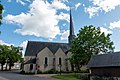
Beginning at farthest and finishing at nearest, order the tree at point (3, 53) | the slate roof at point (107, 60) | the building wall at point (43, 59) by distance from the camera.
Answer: the tree at point (3, 53)
the building wall at point (43, 59)
the slate roof at point (107, 60)

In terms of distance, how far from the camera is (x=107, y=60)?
1372 inches

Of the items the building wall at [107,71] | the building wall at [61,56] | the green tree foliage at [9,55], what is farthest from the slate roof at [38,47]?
the building wall at [107,71]

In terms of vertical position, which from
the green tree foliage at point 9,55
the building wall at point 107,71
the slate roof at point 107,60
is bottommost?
the building wall at point 107,71

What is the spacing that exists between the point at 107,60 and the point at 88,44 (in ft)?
37.4

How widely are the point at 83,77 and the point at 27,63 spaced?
2443 cm

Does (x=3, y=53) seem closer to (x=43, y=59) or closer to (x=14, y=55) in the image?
(x=14, y=55)

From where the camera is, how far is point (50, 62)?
60.2 m

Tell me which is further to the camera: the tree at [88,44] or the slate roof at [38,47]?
the slate roof at [38,47]

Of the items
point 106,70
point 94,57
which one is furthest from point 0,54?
point 106,70

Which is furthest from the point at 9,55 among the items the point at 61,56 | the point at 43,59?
the point at 61,56

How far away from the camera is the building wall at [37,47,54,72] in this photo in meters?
58.6

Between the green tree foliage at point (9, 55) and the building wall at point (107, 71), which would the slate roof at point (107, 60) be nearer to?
the building wall at point (107, 71)

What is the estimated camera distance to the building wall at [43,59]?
192 feet

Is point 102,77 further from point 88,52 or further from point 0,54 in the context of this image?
point 0,54
